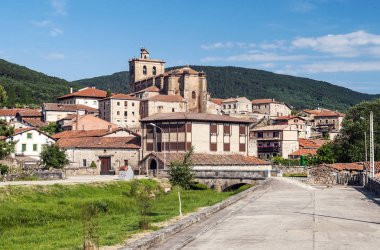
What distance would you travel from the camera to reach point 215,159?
78.1 m

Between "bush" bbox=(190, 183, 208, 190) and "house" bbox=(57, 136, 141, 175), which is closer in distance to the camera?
"bush" bbox=(190, 183, 208, 190)

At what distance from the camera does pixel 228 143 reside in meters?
83.8

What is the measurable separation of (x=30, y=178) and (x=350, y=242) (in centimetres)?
4172

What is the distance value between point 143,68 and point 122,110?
36078 millimetres

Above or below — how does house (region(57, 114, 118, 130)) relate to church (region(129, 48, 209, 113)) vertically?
below

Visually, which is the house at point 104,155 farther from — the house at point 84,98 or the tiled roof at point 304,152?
the house at point 84,98

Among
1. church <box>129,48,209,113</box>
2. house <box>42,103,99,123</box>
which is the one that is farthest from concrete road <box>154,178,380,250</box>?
house <box>42,103,99,123</box>

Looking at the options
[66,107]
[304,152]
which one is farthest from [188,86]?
[304,152]

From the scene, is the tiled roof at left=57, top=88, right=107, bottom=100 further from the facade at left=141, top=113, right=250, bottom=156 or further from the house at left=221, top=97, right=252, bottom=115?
the facade at left=141, top=113, right=250, bottom=156

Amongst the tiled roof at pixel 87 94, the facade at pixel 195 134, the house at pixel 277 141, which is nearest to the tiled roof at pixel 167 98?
the house at pixel 277 141

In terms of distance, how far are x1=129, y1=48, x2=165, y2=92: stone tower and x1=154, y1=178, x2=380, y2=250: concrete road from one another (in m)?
132

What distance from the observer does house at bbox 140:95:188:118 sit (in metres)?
129

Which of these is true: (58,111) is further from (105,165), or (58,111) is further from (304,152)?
(105,165)

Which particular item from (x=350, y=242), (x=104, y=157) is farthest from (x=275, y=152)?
(x=350, y=242)
